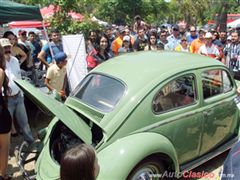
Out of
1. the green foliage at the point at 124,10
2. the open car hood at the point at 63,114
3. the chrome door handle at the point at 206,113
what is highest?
the green foliage at the point at 124,10

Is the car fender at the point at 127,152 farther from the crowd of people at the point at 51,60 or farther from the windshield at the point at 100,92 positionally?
the crowd of people at the point at 51,60

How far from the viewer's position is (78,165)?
1.79 m

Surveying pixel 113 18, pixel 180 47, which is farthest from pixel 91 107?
pixel 113 18

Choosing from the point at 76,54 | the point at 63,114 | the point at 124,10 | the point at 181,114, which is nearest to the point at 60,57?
the point at 76,54

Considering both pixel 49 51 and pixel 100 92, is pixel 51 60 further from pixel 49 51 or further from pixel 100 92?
pixel 100 92

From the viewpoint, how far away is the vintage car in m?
3.23

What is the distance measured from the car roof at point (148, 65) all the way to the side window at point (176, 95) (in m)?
0.15

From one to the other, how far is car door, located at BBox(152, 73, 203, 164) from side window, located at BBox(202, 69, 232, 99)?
0.85ft

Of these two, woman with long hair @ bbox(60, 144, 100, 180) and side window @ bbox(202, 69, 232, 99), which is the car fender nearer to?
side window @ bbox(202, 69, 232, 99)

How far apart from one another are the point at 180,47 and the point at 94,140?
15.5 feet

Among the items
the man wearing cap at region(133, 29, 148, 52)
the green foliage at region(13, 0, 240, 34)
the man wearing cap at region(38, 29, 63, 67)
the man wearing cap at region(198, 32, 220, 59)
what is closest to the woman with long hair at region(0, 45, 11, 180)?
the man wearing cap at region(38, 29, 63, 67)

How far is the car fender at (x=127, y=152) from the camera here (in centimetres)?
306

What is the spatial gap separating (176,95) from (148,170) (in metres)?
1.00

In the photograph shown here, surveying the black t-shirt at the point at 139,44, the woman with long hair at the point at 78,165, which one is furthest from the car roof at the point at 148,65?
the black t-shirt at the point at 139,44
